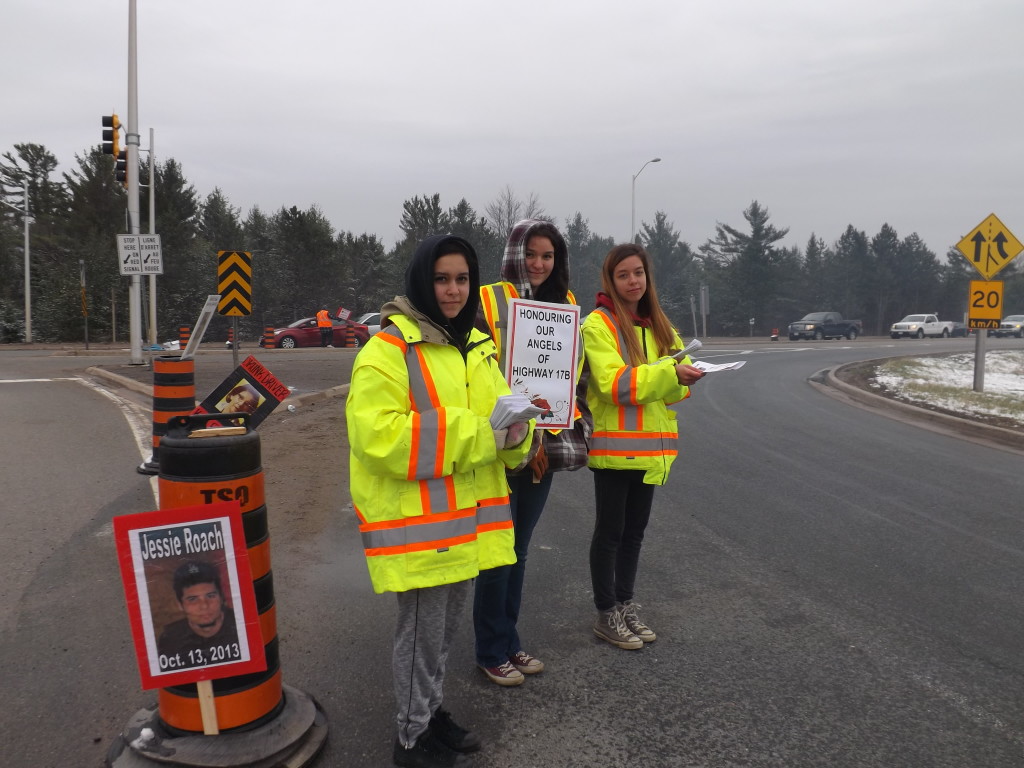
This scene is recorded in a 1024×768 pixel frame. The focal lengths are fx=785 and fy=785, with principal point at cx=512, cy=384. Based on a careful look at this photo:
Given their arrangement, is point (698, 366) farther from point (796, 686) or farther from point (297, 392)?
point (297, 392)

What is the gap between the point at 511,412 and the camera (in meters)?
2.60

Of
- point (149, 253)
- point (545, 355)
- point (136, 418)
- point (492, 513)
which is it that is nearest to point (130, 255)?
point (149, 253)

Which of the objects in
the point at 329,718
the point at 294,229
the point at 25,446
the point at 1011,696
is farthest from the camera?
the point at 294,229

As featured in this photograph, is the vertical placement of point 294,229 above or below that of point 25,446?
above

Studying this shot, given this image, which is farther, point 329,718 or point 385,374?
point 329,718

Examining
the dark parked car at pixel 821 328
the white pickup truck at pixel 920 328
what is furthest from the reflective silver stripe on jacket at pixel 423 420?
the white pickup truck at pixel 920 328

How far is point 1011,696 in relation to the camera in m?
3.37

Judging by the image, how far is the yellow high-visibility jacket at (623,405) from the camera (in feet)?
11.5

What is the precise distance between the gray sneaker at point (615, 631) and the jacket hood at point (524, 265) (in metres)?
1.58

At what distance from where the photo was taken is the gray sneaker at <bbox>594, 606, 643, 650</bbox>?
150 inches

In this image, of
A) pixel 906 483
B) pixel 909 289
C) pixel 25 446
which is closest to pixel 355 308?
pixel 25 446

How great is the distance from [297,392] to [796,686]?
12.4m

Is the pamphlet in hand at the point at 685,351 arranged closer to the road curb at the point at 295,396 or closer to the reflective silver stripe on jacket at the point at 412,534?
the reflective silver stripe on jacket at the point at 412,534

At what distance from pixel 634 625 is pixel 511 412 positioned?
1841mm
